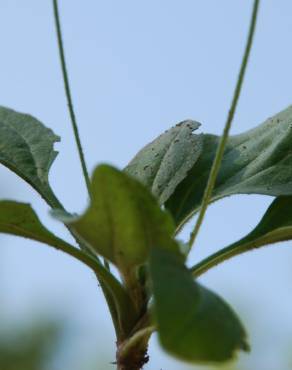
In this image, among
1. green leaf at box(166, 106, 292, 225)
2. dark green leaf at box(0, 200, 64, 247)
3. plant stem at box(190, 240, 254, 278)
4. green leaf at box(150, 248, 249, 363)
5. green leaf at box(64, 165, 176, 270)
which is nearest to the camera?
green leaf at box(150, 248, 249, 363)

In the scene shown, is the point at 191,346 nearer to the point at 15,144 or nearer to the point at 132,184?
the point at 132,184

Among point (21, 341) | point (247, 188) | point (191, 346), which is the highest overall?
point (247, 188)

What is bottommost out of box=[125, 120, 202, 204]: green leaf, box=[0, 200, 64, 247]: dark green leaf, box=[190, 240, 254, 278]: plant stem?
box=[190, 240, 254, 278]: plant stem

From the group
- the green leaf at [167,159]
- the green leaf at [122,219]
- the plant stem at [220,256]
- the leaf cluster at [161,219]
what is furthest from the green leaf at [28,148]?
the green leaf at [122,219]

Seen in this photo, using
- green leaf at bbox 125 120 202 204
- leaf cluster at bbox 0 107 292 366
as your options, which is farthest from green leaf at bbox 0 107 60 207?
green leaf at bbox 125 120 202 204

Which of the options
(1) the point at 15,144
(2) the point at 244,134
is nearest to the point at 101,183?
(1) the point at 15,144

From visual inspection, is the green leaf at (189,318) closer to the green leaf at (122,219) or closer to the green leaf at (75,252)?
the green leaf at (122,219)

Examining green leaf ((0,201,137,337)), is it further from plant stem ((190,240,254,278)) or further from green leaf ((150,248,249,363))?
green leaf ((150,248,249,363))

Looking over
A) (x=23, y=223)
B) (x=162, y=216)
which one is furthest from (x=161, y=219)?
(x=23, y=223)
